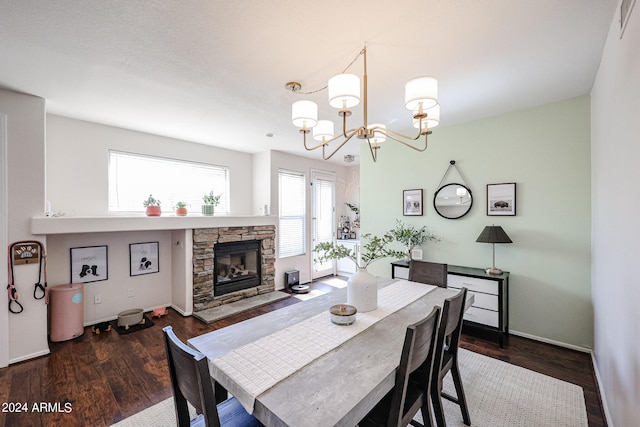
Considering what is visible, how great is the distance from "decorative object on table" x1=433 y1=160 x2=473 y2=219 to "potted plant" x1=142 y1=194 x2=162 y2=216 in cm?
368

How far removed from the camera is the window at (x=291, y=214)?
505 cm

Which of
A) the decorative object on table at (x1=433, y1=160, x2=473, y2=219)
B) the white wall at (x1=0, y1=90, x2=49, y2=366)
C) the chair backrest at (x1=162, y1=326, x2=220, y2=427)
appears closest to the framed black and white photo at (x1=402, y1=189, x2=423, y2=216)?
the decorative object on table at (x1=433, y1=160, x2=473, y2=219)

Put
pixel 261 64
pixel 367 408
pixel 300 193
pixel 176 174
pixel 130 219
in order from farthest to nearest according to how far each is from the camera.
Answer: pixel 300 193, pixel 176 174, pixel 130 219, pixel 261 64, pixel 367 408

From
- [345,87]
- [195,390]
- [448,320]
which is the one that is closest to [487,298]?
[448,320]

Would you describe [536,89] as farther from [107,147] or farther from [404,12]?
[107,147]

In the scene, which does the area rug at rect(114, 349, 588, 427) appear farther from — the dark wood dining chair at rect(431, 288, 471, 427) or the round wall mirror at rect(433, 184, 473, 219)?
the round wall mirror at rect(433, 184, 473, 219)

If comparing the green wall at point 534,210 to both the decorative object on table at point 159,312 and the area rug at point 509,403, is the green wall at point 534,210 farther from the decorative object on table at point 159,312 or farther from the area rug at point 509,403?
the decorative object on table at point 159,312

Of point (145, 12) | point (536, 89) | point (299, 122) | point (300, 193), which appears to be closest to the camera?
point (145, 12)

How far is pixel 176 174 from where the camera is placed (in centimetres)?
416

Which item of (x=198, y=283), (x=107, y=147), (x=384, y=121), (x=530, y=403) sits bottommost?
(x=530, y=403)

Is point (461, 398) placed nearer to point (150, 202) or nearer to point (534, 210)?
point (534, 210)

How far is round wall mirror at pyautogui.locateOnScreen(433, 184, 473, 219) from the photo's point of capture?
337cm

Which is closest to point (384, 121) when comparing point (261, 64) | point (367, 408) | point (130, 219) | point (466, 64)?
point (466, 64)

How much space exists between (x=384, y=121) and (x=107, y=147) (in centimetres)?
355
